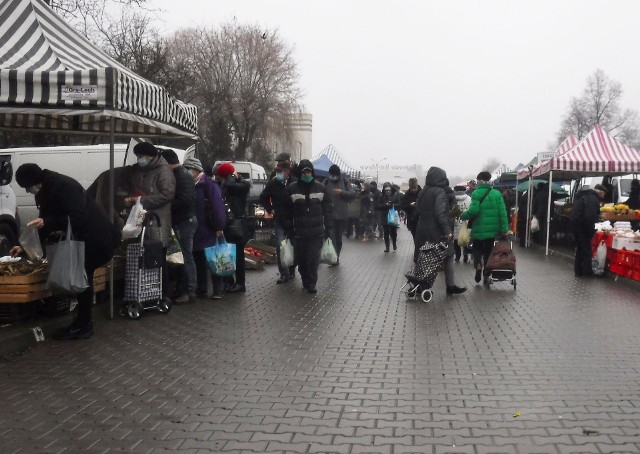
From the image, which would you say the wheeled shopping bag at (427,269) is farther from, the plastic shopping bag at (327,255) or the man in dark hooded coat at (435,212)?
the plastic shopping bag at (327,255)

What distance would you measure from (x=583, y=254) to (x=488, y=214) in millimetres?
2806

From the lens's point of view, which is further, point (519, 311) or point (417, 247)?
point (417, 247)

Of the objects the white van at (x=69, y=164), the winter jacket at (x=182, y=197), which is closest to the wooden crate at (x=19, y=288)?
the winter jacket at (x=182, y=197)

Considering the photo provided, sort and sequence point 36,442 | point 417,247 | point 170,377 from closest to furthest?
1. point 36,442
2. point 170,377
3. point 417,247

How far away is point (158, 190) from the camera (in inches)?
395

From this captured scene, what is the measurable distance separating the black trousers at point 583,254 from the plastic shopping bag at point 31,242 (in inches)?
383

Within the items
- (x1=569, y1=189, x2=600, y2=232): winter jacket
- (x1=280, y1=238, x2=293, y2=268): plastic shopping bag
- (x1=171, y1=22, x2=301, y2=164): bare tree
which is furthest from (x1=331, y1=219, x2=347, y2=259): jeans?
(x1=171, y1=22, x2=301, y2=164): bare tree

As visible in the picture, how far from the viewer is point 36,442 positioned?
505 cm

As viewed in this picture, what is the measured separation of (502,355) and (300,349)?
6.42ft

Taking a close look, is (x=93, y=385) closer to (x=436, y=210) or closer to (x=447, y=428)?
(x=447, y=428)

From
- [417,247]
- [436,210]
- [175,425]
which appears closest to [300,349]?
[175,425]

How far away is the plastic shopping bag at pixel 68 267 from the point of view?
796cm

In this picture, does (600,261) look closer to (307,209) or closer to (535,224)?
(307,209)

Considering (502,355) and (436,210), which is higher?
Answer: (436,210)
